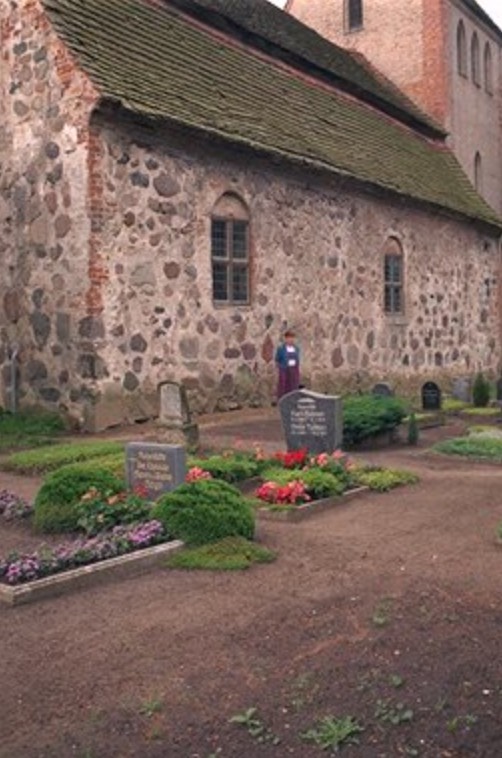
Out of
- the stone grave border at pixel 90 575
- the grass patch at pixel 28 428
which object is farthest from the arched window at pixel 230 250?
the stone grave border at pixel 90 575

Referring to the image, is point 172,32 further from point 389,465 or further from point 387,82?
point 387,82

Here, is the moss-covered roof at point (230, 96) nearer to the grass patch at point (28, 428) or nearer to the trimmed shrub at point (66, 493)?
the grass patch at point (28, 428)

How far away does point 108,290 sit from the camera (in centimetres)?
1333

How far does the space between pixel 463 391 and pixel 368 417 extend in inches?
375

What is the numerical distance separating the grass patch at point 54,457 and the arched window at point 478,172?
79.2 feet

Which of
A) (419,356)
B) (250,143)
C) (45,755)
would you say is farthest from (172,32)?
(45,755)

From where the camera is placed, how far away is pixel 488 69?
32.7 meters

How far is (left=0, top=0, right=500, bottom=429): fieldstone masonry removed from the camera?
1325 cm

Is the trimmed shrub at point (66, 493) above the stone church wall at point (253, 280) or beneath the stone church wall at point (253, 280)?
beneath

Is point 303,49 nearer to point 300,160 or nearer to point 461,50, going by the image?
point 300,160

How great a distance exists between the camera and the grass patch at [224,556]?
20.3ft

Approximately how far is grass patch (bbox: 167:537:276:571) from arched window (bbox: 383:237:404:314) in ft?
49.3

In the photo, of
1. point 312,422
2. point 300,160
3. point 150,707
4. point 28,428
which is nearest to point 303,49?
point 300,160

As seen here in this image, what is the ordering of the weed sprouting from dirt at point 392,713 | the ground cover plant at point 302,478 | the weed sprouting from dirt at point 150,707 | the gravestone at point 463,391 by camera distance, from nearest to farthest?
the weed sprouting from dirt at point 392,713 < the weed sprouting from dirt at point 150,707 < the ground cover plant at point 302,478 < the gravestone at point 463,391
